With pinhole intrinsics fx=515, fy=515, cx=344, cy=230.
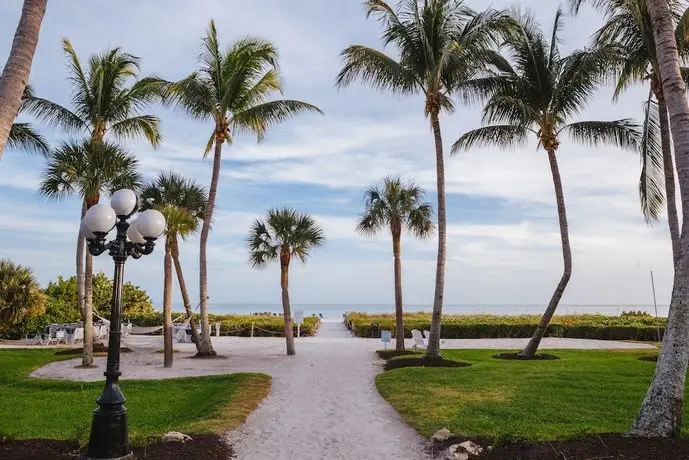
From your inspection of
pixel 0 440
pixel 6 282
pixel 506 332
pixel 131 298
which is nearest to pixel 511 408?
pixel 0 440

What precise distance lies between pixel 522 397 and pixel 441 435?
293 cm

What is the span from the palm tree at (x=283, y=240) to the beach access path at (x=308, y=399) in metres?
2.67

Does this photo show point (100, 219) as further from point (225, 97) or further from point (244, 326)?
point (244, 326)

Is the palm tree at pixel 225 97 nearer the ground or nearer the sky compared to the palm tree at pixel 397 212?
nearer the sky

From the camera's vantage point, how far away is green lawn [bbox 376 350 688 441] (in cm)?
677

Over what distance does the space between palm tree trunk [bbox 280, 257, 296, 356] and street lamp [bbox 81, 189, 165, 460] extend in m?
10.8

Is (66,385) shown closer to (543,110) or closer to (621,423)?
(621,423)

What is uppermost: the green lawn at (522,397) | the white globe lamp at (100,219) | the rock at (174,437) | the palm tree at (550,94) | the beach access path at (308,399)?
the palm tree at (550,94)

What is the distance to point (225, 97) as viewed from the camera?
641 inches

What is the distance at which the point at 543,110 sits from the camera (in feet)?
50.1

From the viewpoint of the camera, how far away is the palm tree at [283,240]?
17.8m

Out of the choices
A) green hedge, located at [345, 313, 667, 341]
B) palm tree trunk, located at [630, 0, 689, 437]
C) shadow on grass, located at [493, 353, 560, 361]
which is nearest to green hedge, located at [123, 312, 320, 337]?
green hedge, located at [345, 313, 667, 341]

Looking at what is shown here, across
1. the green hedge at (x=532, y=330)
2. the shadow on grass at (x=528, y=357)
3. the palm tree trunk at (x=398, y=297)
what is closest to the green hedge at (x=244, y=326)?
the green hedge at (x=532, y=330)

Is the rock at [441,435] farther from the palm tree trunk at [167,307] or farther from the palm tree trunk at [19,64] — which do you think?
the palm tree trunk at [167,307]
